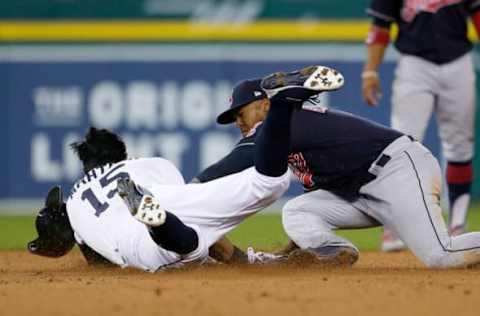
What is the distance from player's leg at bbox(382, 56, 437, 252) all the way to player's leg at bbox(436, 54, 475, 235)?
104mm

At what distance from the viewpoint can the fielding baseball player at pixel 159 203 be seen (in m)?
5.10

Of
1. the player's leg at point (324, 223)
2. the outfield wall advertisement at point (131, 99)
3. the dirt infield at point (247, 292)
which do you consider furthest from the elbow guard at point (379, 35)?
the outfield wall advertisement at point (131, 99)

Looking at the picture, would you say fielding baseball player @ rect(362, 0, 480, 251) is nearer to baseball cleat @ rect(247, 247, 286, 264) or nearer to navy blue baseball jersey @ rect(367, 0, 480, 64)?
navy blue baseball jersey @ rect(367, 0, 480, 64)

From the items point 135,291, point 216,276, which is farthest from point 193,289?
point 216,276

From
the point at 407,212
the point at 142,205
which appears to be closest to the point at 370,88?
the point at 407,212

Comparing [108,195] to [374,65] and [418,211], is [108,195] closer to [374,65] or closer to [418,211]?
[418,211]

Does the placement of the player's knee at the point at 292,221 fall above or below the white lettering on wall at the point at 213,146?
above

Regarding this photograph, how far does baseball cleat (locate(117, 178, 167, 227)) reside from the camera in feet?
16.4

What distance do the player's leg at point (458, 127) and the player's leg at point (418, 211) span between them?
1.95 m

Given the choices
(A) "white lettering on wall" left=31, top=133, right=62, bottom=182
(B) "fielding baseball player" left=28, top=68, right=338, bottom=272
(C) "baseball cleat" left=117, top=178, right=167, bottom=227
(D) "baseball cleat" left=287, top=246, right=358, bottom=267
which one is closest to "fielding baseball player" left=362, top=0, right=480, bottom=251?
(D) "baseball cleat" left=287, top=246, right=358, bottom=267

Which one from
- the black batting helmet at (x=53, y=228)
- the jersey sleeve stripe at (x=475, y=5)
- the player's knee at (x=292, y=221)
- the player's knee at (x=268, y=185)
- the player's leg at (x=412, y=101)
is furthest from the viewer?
the jersey sleeve stripe at (x=475, y=5)

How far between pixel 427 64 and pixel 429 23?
0.25 meters

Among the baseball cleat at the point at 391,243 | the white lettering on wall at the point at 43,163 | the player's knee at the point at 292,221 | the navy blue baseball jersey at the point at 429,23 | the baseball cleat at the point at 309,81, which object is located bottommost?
the white lettering on wall at the point at 43,163

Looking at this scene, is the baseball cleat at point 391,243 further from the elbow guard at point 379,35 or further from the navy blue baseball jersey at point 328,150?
the navy blue baseball jersey at point 328,150
